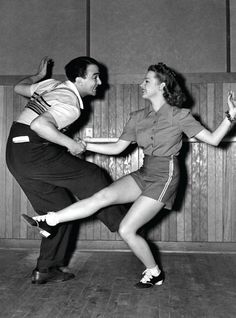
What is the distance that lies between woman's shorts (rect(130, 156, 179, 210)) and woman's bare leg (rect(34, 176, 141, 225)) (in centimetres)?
9

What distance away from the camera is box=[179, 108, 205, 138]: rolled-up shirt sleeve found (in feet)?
9.77

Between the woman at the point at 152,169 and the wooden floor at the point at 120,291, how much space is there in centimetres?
23

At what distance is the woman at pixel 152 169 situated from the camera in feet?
9.57

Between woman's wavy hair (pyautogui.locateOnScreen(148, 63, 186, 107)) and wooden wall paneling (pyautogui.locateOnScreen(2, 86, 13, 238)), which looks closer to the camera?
woman's wavy hair (pyautogui.locateOnScreen(148, 63, 186, 107))

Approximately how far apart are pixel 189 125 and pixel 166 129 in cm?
16

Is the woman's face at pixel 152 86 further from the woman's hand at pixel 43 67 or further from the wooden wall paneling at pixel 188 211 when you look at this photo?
the wooden wall paneling at pixel 188 211

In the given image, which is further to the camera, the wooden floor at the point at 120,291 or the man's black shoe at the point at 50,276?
the man's black shoe at the point at 50,276

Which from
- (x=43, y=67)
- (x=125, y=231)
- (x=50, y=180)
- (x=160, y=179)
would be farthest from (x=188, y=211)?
(x=43, y=67)

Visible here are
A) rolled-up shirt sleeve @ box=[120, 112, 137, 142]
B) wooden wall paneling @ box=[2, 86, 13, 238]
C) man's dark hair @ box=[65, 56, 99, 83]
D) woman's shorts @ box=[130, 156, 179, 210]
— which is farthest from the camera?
wooden wall paneling @ box=[2, 86, 13, 238]

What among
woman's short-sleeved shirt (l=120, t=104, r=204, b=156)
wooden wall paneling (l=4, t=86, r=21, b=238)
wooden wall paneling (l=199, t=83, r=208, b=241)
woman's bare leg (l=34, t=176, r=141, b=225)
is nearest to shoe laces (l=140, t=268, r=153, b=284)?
woman's bare leg (l=34, t=176, r=141, b=225)

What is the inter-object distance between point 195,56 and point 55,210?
2117 millimetres

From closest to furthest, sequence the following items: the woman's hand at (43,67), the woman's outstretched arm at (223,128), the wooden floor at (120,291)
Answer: the wooden floor at (120,291) → the woman's outstretched arm at (223,128) → the woman's hand at (43,67)

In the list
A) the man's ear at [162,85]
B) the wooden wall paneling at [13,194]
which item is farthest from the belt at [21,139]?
the wooden wall paneling at [13,194]

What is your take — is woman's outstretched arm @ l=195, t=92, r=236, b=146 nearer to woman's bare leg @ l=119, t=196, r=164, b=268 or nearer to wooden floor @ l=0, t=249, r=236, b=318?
woman's bare leg @ l=119, t=196, r=164, b=268
